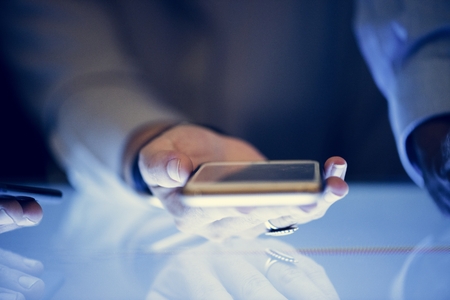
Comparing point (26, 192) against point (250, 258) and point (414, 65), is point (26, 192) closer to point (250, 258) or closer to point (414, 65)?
point (250, 258)

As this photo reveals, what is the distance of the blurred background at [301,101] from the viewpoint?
679 mm

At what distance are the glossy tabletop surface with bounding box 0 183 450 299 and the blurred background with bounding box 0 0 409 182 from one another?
0.33 meters

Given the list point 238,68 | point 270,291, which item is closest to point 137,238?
point 270,291

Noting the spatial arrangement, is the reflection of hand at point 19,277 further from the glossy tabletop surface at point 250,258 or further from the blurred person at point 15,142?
the blurred person at point 15,142

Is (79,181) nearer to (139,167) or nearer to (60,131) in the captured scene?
(60,131)

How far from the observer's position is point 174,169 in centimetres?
30

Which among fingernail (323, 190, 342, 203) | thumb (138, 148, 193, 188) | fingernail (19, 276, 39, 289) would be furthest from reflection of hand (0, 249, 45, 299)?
fingernail (323, 190, 342, 203)

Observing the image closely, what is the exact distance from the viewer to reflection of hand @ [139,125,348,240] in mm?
281

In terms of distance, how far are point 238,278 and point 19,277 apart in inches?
6.7

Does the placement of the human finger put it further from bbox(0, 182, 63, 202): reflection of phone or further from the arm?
the arm

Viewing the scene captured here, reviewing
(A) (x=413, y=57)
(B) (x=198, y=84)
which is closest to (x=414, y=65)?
(A) (x=413, y=57)

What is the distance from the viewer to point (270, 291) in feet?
0.80

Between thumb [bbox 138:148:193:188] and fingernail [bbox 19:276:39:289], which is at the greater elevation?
thumb [bbox 138:148:193:188]

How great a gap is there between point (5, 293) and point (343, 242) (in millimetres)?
274
